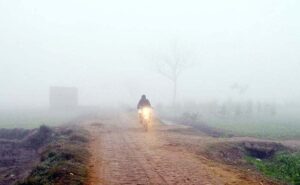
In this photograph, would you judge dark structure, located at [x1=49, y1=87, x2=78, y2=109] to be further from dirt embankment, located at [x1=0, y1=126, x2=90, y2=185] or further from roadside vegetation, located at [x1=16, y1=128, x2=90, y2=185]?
roadside vegetation, located at [x1=16, y1=128, x2=90, y2=185]

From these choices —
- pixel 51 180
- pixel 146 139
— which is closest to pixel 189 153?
pixel 146 139

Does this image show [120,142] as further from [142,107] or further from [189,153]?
[142,107]

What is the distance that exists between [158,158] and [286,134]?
69.6 feet

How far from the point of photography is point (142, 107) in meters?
34.3

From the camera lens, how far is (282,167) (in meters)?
21.7

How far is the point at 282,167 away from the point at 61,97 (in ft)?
272

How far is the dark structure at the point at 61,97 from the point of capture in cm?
9919

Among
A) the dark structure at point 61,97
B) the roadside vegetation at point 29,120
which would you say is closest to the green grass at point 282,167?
the roadside vegetation at point 29,120

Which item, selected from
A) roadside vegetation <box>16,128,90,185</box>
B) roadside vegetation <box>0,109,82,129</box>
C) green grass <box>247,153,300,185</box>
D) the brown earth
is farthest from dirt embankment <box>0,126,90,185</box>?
roadside vegetation <box>0,109,82,129</box>

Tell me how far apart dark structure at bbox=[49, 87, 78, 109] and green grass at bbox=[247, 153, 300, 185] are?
78.6 m

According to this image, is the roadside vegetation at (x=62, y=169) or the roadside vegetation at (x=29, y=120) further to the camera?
the roadside vegetation at (x=29, y=120)

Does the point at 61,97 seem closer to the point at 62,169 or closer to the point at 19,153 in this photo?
the point at 19,153

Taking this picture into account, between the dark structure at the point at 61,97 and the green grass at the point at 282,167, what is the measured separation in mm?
78581

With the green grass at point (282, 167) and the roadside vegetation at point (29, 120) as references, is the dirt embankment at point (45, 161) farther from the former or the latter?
the roadside vegetation at point (29, 120)
